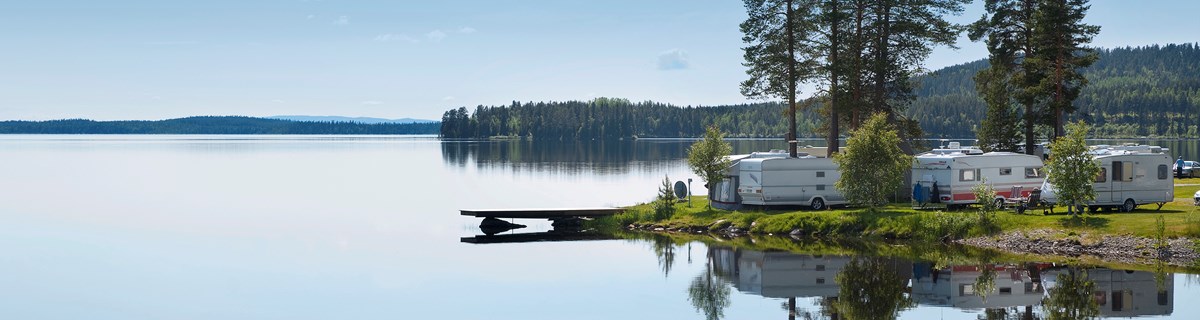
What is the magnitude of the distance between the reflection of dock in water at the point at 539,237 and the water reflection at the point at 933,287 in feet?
29.0

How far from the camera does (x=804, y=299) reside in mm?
26906

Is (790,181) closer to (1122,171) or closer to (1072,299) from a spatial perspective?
(1122,171)

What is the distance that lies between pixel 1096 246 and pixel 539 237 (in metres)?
19.3

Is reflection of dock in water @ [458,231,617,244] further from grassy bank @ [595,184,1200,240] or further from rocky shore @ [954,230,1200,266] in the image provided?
rocky shore @ [954,230,1200,266]

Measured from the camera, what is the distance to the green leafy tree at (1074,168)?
34125mm

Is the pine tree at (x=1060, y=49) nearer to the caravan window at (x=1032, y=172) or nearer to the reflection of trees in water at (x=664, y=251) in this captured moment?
the caravan window at (x=1032, y=172)

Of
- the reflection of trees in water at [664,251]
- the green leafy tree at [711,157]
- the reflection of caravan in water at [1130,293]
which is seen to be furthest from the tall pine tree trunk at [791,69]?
the reflection of caravan in water at [1130,293]

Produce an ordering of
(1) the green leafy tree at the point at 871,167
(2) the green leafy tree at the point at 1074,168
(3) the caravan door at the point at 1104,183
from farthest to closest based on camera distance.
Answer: (1) the green leafy tree at the point at 871,167 → (3) the caravan door at the point at 1104,183 → (2) the green leafy tree at the point at 1074,168

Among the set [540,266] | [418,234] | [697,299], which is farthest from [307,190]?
[697,299]

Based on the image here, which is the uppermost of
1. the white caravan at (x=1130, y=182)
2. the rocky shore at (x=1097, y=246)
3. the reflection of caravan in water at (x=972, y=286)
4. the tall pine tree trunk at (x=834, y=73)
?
the tall pine tree trunk at (x=834, y=73)

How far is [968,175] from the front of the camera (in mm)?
40375

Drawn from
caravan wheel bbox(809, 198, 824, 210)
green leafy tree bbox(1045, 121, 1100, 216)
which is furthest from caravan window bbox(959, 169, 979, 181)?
green leafy tree bbox(1045, 121, 1100, 216)

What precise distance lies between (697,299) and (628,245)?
1081 cm

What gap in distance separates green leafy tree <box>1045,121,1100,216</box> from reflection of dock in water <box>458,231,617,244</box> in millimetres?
15222
